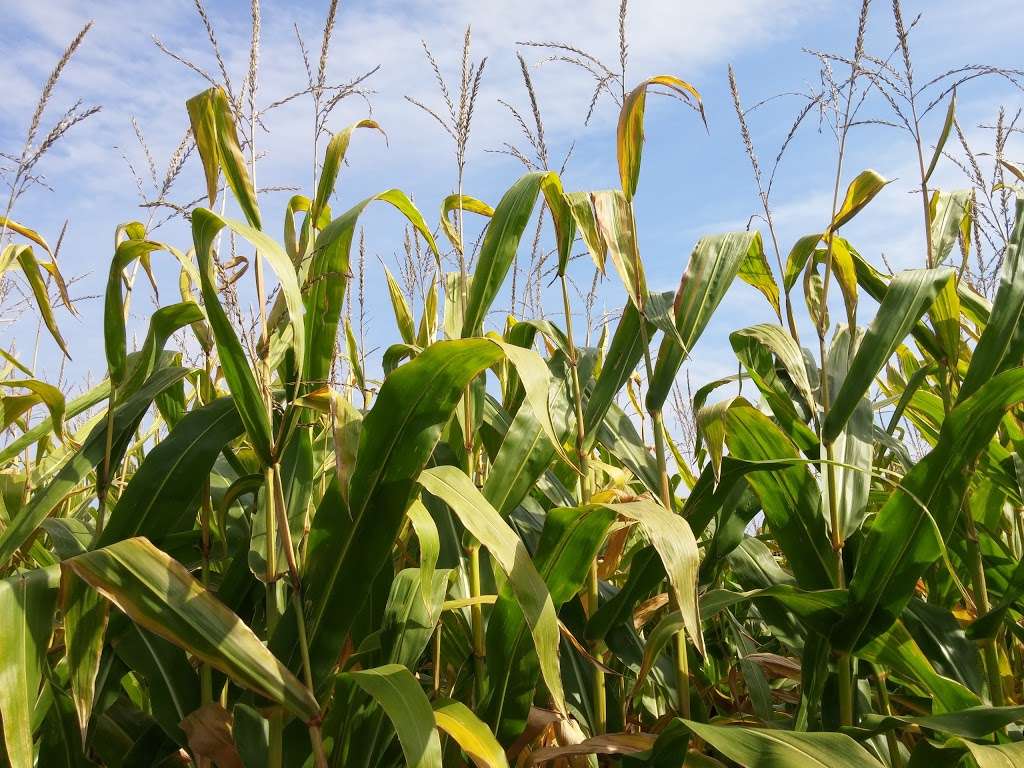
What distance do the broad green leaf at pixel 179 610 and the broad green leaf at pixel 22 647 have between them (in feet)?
0.26

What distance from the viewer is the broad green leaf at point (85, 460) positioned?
1191 millimetres

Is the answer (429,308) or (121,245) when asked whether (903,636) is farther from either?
(121,245)

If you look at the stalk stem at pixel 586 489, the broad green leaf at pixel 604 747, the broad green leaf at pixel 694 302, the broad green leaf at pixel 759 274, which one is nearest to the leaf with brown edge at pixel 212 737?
the broad green leaf at pixel 604 747

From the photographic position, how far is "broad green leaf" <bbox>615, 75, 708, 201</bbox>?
4.29 ft

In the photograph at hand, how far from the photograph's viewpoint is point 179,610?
98 centimetres

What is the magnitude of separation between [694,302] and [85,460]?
0.99 meters

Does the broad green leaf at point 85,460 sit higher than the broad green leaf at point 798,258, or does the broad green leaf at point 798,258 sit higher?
the broad green leaf at point 798,258

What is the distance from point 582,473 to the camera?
4.68 feet

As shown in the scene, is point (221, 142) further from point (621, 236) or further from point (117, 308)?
point (621, 236)

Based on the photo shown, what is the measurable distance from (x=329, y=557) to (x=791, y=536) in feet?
2.54

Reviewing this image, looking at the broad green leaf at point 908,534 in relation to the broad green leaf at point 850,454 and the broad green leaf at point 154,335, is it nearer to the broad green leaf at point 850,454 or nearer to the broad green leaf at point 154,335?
the broad green leaf at point 850,454

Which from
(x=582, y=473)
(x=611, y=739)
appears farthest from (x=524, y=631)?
(x=582, y=473)

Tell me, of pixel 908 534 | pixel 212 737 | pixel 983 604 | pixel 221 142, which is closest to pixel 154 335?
pixel 221 142

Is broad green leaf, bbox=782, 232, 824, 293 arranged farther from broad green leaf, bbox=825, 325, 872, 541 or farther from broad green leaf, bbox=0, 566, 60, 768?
broad green leaf, bbox=0, 566, 60, 768
